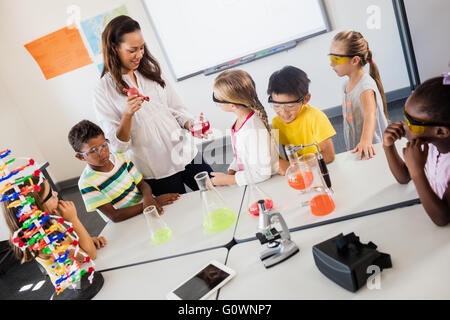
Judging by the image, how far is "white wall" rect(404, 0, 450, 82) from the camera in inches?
126

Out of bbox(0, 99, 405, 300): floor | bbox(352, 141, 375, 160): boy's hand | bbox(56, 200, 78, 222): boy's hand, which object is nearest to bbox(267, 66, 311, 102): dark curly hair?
bbox(352, 141, 375, 160): boy's hand

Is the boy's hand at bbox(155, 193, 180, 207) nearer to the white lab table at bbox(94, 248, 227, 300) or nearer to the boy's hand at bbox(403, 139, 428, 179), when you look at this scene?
the white lab table at bbox(94, 248, 227, 300)

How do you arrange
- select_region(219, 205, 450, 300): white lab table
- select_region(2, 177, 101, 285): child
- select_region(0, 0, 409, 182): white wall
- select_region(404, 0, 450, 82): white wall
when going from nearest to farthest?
select_region(219, 205, 450, 300): white lab table, select_region(2, 177, 101, 285): child, select_region(404, 0, 450, 82): white wall, select_region(0, 0, 409, 182): white wall

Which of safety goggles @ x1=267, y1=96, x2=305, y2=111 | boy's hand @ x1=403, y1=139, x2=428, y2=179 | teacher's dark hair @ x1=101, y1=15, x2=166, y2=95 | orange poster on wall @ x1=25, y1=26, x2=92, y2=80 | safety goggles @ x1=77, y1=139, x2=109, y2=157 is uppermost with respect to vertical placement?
orange poster on wall @ x1=25, y1=26, x2=92, y2=80

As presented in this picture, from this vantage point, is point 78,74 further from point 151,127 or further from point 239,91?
point 239,91

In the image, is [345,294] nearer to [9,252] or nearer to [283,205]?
[283,205]

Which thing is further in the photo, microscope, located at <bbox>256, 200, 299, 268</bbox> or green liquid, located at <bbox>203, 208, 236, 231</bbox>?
green liquid, located at <bbox>203, 208, 236, 231</bbox>

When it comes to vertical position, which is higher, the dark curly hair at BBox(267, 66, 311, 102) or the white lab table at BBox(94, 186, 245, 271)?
the dark curly hair at BBox(267, 66, 311, 102)

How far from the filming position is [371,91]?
183 cm

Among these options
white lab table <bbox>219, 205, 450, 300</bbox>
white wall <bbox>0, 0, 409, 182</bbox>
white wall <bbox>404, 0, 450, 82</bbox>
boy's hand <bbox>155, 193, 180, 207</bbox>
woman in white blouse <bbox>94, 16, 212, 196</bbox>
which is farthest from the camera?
white wall <bbox>0, 0, 409, 182</bbox>

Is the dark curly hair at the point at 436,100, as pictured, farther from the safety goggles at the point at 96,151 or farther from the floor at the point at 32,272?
the floor at the point at 32,272

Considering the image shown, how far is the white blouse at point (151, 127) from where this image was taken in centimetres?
176

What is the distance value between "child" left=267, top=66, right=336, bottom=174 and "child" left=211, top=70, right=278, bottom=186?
11cm
